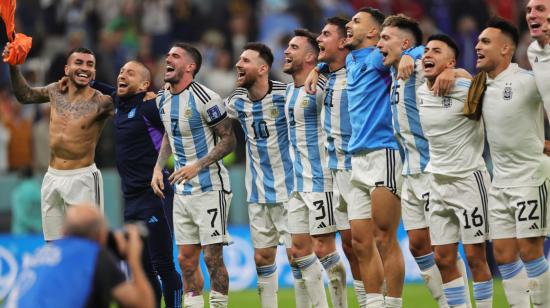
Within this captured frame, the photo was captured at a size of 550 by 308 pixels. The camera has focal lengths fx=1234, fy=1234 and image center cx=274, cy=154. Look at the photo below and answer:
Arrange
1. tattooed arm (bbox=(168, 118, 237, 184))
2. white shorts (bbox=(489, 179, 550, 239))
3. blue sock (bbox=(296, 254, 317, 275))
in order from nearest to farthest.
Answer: white shorts (bbox=(489, 179, 550, 239)), tattooed arm (bbox=(168, 118, 237, 184)), blue sock (bbox=(296, 254, 317, 275))

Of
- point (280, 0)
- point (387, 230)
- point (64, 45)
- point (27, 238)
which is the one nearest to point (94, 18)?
point (64, 45)

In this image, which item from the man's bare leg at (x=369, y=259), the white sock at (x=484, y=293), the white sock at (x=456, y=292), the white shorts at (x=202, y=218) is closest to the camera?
the white sock at (x=484, y=293)

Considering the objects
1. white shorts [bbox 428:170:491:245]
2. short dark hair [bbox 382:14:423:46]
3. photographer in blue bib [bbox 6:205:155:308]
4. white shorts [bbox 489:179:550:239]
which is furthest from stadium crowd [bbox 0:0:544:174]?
photographer in blue bib [bbox 6:205:155:308]

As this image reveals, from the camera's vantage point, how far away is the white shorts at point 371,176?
11.2m

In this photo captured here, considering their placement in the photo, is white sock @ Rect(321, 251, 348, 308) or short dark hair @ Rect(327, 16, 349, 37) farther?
short dark hair @ Rect(327, 16, 349, 37)

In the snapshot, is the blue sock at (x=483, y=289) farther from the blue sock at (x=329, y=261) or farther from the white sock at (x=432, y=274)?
the blue sock at (x=329, y=261)

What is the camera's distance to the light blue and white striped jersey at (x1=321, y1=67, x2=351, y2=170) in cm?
1162

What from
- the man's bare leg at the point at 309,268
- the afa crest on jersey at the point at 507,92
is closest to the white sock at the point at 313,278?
the man's bare leg at the point at 309,268

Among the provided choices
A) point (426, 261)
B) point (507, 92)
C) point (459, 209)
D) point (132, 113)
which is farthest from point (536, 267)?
point (132, 113)

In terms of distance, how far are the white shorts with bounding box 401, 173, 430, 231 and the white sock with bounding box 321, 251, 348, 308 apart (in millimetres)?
859

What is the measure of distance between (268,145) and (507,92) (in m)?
2.79

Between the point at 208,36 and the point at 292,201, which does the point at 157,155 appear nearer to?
the point at 292,201

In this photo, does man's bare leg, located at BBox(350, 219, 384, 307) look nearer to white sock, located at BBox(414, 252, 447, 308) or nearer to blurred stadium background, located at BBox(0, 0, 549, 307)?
white sock, located at BBox(414, 252, 447, 308)

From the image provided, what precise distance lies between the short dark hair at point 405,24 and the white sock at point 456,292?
229 centimetres
